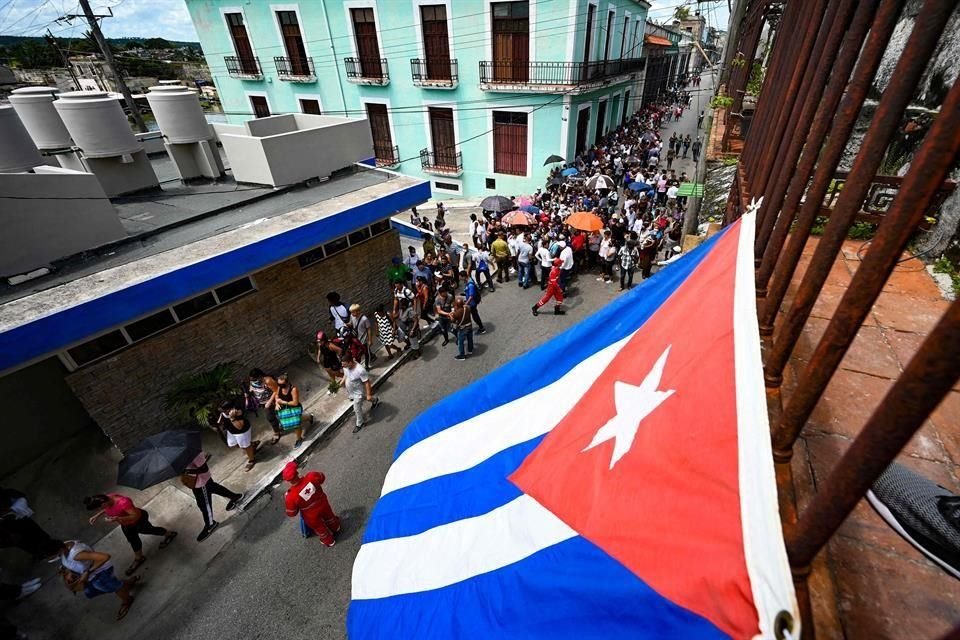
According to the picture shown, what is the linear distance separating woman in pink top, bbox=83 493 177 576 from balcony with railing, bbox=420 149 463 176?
18.8 metres

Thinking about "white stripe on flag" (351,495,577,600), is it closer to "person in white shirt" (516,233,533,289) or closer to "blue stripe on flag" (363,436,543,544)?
"blue stripe on flag" (363,436,543,544)

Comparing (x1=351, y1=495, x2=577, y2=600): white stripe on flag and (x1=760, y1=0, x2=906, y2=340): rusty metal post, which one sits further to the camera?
(x1=351, y1=495, x2=577, y2=600): white stripe on flag

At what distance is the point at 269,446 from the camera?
7512 millimetres

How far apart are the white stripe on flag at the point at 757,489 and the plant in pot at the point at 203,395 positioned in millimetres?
7758

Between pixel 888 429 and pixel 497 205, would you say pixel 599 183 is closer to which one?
pixel 497 205

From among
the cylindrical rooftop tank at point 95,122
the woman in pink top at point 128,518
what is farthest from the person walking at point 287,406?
the cylindrical rooftop tank at point 95,122

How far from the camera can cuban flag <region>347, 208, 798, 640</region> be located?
4.80 feet

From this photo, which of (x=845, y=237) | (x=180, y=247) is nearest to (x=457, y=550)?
(x=845, y=237)

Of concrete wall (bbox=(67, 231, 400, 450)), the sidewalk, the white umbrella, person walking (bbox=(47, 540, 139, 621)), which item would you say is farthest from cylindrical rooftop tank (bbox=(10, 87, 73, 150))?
the white umbrella

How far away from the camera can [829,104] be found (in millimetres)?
2002

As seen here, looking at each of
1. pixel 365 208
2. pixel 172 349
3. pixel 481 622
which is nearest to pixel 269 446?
pixel 172 349

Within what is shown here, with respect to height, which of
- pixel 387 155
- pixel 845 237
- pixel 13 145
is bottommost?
pixel 387 155

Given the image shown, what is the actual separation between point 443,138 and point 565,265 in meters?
13.0

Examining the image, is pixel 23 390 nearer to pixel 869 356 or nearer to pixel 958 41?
pixel 869 356
